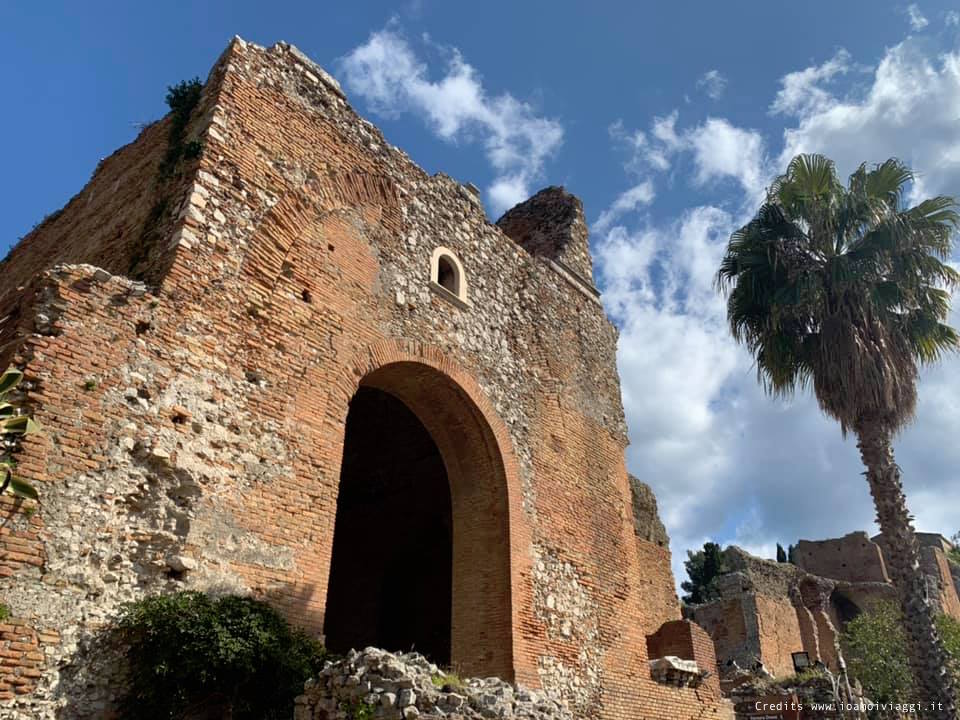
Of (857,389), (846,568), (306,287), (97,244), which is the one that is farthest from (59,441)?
(846,568)

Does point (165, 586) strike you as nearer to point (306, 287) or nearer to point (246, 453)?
point (246, 453)

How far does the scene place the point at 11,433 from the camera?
5.34 metres

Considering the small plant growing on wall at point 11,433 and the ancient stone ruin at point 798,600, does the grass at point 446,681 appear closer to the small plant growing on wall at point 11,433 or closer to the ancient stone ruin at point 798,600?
the small plant growing on wall at point 11,433

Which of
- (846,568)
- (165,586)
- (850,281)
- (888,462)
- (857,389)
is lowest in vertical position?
A: (165,586)

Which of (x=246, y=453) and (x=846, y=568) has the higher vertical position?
(x=846, y=568)

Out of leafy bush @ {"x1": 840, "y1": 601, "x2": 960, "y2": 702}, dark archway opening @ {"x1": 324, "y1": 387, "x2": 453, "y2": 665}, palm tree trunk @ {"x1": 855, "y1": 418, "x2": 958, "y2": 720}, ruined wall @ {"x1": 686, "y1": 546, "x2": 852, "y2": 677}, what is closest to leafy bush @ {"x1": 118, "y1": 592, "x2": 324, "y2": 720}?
dark archway opening @ {"x1": 324, "y1": 387, "x2": 453, "y2": 665}

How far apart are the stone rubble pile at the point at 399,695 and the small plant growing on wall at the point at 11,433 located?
8.31 feet

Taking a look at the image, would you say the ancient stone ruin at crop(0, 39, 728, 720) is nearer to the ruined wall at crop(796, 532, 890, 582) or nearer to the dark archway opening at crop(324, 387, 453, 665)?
the dark archway opening at crop(324, 387, 453, 665)

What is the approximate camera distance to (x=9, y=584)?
521 cm

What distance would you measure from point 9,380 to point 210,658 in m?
2.47

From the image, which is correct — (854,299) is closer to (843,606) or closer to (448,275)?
(448,275)

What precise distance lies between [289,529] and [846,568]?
35054mm

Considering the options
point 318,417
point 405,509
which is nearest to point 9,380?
point 318,417

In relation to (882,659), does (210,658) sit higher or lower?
lower
